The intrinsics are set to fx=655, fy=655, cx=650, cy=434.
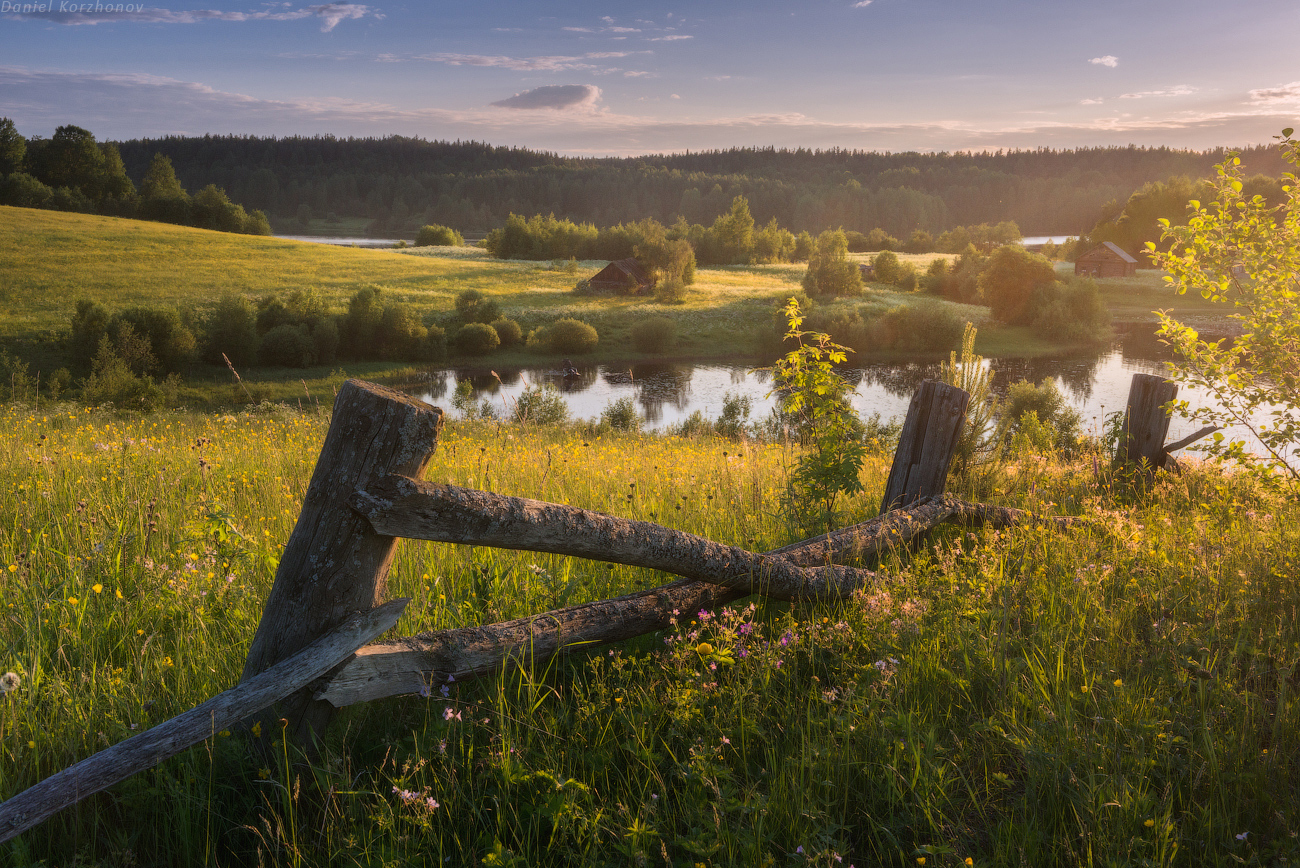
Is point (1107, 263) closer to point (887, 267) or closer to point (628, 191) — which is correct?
point (887, 267)

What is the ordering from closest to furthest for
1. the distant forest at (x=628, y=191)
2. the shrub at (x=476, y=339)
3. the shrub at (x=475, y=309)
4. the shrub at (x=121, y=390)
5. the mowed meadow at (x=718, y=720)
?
the mowed meadow at (x=718, y=720)
the shrub at (x=121, y=390)
the shrub at (x=476, y=339)
the shrub at (x=475, y=309)
the distant forest at (x=628, y=191)

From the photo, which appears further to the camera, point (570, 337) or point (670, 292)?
point (670, 292)

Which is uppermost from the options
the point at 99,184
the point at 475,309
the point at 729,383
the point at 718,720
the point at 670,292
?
the point at 99,184

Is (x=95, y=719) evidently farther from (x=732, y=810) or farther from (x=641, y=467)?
(x=641, y=467)

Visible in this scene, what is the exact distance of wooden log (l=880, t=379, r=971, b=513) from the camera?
5648 mm

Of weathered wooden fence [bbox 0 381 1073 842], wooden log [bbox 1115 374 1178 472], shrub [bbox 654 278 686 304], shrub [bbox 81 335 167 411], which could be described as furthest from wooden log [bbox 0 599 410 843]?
shrub [bbox 654 278 686 304]

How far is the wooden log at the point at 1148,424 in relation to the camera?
6.60 metres

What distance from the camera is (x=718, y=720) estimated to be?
8.63ft

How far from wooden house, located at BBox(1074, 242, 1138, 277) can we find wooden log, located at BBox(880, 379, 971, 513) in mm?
93970

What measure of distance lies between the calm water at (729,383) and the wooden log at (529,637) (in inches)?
1097

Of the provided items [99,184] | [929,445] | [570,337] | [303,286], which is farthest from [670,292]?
[99,184]

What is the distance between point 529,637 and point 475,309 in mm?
53561

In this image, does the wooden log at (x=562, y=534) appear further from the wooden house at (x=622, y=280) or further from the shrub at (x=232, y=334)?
the wooden house at (x=622, y=280)

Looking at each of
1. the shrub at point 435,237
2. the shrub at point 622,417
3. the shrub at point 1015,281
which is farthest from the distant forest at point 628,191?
the shrub at point 622,417
